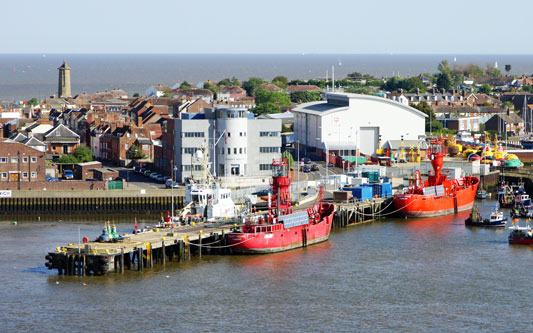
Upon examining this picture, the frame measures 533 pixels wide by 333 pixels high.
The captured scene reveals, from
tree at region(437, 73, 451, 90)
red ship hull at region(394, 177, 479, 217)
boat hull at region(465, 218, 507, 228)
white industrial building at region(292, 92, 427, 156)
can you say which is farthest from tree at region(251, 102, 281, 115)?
boat hull at region(465, 218, 507, 228)

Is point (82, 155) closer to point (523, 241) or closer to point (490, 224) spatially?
point (490, 224)

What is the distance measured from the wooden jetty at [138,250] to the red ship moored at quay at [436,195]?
18.9 metres

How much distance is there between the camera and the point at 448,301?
48.9 metres

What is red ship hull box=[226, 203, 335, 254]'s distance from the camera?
5891 cm

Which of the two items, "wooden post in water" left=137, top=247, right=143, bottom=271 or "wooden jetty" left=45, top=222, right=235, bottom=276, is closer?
"wooden jetty" left=45, top=222, right=235, bottom=276

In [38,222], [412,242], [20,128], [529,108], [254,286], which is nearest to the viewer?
[254,286]

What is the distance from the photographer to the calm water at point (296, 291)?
45.2 metres

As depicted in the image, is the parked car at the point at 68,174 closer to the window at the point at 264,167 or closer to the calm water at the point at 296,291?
the window at the point at 264,167

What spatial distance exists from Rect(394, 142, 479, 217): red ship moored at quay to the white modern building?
13.9m

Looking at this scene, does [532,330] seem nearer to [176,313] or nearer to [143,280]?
[176,313]

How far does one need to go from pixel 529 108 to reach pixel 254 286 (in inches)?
4284

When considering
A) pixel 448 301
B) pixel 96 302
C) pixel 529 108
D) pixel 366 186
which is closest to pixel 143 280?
pixel 96 302

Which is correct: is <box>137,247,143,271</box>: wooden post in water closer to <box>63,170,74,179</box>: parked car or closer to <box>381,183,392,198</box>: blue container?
<box>381,183,392,198</box>: blue container

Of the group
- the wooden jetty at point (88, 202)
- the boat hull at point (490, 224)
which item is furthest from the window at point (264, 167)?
the boat hull at point (490, 224)
